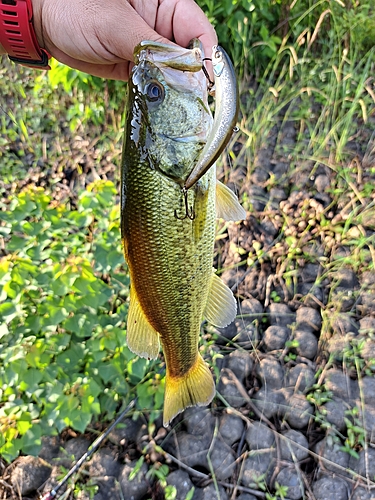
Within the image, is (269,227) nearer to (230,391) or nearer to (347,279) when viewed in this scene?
(347,279)

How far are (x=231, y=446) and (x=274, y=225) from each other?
1374mm

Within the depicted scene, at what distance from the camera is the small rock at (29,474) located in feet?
5.90

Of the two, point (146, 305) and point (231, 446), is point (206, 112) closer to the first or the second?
point (146, 305)

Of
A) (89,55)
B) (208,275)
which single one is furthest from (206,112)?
(89,55)

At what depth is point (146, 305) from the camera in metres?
1.28

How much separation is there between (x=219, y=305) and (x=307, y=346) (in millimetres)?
944

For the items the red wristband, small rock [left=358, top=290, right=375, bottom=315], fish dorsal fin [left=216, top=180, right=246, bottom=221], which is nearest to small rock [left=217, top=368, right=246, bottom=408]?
small rock [left=358, top=290, right=375, bottom=315]

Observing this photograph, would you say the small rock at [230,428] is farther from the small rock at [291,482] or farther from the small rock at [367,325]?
the small rock at [367,325]

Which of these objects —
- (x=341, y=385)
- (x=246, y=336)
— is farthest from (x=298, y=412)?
(x=246, y=336)

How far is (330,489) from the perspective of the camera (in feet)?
5.63

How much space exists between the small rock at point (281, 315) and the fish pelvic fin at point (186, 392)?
87 centimetres

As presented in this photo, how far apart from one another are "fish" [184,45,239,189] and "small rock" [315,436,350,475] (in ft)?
4.99

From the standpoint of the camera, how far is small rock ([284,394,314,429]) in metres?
1.93

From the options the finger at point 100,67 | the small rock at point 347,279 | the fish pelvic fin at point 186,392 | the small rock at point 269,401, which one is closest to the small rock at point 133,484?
the fish pelvic fin at point 186,392
